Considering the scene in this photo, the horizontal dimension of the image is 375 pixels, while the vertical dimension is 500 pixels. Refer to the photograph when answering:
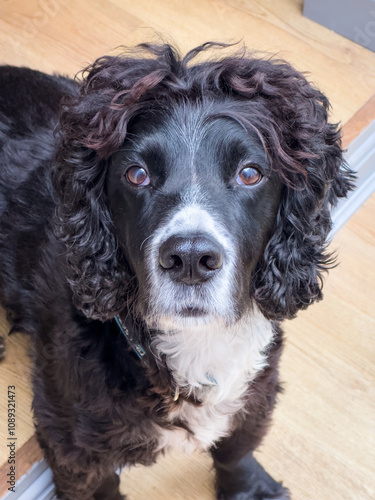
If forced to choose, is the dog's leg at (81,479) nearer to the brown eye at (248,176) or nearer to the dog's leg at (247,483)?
the dog's leg at (247,483)

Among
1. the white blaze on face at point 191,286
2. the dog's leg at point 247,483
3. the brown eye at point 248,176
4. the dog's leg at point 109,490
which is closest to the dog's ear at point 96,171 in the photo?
the white blaze on face at point 191,286

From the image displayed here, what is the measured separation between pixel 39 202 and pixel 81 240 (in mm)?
493

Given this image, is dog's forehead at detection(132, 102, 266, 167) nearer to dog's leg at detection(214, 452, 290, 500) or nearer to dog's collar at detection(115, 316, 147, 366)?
dog's collar at detection(115, 316, 147, 366)

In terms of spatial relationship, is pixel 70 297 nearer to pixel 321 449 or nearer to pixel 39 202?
pixel 39 202

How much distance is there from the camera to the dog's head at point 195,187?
159cm

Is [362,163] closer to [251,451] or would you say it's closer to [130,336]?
[251,451]

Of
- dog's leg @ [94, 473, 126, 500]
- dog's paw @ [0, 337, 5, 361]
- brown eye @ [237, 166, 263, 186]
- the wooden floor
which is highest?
brown eye @ [237, 166, 263, 186]

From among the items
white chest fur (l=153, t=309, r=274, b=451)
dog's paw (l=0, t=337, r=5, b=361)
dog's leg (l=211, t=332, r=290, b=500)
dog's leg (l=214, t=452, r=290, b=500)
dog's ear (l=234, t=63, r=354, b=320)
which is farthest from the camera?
dog's paw (l=0, t=337, r=5, b=361)

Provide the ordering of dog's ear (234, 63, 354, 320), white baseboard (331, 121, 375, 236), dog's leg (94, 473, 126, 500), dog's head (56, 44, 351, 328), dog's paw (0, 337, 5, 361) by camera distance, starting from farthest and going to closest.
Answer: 1. white baseboard (331, 121, 375, 236)
2. dog's paw (0, 337, 5, 361)
3. dog's leg (94, 473, 126, 500)
4. dog's ear (234, 63, 354, 320)
5. dog's head (56, 44, 351, 328)

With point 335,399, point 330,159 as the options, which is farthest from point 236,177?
point 335,399

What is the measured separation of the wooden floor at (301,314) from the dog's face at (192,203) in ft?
3.32

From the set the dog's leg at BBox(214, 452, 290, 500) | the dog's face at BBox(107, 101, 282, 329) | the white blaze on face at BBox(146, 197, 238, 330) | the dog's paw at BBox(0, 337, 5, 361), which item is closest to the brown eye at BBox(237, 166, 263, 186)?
the dog's face at BBox(107, 101, 282, 329)

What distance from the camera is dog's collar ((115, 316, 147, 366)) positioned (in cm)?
188

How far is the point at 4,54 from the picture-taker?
3404mm
